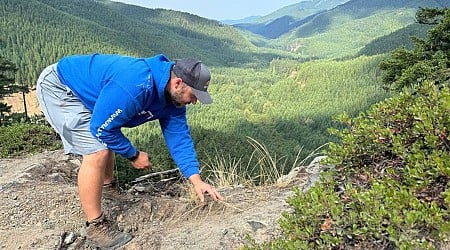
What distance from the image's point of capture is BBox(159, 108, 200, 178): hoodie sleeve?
4191 mm

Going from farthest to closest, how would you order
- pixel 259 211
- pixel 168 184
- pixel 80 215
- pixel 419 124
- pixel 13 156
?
pixel 13 156 → pixel 168 184 → pixel 80 215 → pixel 259 211 → pixel 419 124

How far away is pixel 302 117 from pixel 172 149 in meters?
126

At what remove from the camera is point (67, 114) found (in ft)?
13.4

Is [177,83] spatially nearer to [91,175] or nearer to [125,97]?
[125,97]

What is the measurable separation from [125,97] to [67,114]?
34.0 inches

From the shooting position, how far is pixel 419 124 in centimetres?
267

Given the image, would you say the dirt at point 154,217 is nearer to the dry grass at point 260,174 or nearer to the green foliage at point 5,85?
the dry grass at point 260,174

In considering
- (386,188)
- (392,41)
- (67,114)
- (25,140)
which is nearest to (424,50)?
(25,140)

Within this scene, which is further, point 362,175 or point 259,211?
point 259,211

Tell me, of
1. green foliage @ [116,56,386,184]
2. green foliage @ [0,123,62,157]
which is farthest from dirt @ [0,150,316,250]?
green foliage @ [116,56,386,184]

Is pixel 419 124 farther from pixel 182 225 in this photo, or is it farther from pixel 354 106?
pixel 354 106

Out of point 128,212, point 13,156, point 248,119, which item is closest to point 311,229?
point 128,212

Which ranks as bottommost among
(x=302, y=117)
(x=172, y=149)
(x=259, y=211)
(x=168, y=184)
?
(x=302, y=117)

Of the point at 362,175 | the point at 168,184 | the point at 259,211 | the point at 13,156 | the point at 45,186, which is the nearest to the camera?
the point at 362,175
